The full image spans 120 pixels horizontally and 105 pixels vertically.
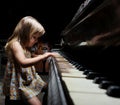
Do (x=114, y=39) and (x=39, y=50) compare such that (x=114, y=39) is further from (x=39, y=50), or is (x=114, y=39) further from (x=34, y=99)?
(x=39, y=50)

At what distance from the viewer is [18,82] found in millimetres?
2387

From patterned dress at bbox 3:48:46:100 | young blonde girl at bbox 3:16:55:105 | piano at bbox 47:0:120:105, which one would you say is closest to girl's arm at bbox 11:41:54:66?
young blonde girl at bbox 3:16:55:105

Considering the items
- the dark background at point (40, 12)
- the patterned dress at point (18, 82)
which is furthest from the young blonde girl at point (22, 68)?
the dark background at point (40, 12)

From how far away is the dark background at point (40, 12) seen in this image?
1138 cm

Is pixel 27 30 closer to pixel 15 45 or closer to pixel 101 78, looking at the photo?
pixel 15 45

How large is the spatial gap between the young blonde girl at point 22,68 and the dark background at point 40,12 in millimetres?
8712

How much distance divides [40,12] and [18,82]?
9.45 metres

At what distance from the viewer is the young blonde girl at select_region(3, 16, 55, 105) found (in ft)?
7.48

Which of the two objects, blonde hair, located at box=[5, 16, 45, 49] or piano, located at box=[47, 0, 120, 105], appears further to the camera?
blonde hair, located at box=[5, 16, 45, 49]

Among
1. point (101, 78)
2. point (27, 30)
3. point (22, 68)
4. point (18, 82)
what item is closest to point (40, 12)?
point (27, 30)

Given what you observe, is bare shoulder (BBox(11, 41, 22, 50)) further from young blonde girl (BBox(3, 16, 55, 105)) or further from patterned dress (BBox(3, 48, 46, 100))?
patterned dress (BBox(3, 48, 46, 100))

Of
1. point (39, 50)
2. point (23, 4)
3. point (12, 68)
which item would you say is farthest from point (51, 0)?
point (12, 68)

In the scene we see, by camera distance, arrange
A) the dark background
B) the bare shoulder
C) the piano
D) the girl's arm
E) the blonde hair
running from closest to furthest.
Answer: the piano
the girl's arm
the bare shoulder
the blonde hair
the dark background

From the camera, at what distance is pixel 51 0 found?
1163cm
